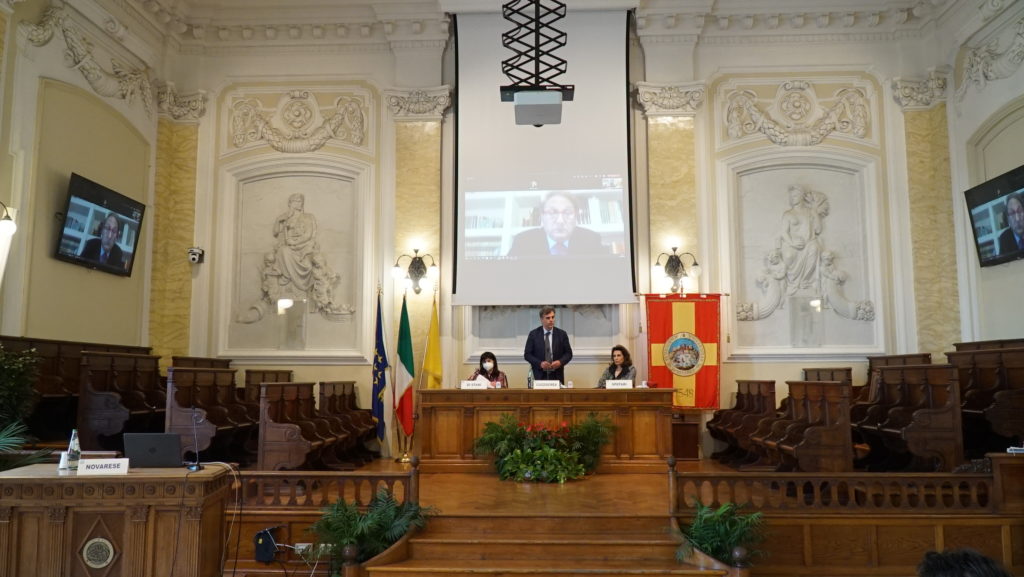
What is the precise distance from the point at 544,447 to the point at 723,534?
288 centimetres

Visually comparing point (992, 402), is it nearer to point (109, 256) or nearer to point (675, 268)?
point (675, 268)

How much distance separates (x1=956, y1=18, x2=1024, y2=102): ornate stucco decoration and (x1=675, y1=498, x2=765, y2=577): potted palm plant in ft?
24.8

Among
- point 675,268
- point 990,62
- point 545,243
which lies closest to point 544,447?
point 545,243

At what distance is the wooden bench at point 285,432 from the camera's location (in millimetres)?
7348

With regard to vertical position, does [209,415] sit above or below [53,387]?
below

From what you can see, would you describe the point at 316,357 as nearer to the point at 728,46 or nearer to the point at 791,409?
the point at 791,409

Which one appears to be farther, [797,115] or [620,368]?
[797,115]

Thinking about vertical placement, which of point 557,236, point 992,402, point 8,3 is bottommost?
Answer: point 992,402

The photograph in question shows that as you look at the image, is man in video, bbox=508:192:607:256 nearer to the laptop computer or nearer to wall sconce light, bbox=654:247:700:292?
wall sconce light, bbox=654:247:700:292

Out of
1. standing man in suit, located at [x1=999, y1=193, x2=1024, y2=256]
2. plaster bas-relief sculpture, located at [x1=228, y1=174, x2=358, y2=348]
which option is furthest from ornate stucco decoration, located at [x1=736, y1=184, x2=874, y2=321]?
plaster bas-relief sculpture, located at [x1=228, y1=174, x2=358, y2=348]

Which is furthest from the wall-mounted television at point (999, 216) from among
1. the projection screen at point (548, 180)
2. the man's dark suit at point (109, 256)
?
the man's dark suit at point (109, 256)

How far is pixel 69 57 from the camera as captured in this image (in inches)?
368

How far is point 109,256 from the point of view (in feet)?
32.6

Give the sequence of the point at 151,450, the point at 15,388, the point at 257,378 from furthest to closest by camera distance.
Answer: the point at 257,378, the point at 15,388, the point at 151,450
